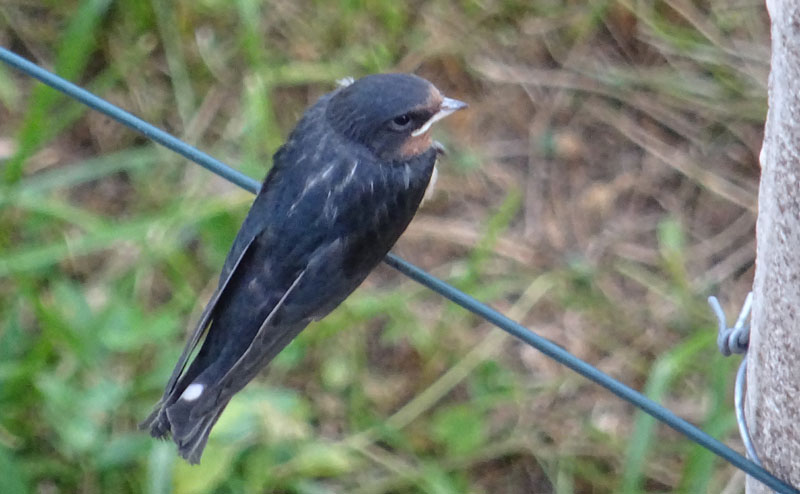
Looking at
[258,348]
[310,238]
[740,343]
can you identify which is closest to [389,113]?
[310,238]

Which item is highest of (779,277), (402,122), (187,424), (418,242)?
(779,277)

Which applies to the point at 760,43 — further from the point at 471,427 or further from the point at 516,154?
the point at 471,427

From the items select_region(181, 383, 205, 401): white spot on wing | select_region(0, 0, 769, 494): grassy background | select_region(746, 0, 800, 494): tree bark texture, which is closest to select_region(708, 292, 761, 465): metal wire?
select_region(746, 0, 800, 494): tree bark texture

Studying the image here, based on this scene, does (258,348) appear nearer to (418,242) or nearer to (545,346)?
(545,346)

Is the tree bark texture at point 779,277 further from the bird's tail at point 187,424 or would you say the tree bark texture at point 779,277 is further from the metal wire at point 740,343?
the bird's tail at point 187,424

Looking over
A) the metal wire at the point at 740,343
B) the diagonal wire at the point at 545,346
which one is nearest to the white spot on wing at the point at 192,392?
the diagonal wire at the point at 545,346

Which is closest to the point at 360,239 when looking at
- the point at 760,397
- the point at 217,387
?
the point at 217,387

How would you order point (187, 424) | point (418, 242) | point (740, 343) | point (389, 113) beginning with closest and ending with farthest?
point (740, 343), point (187, 424), point (389, 113), point (418, 242)
